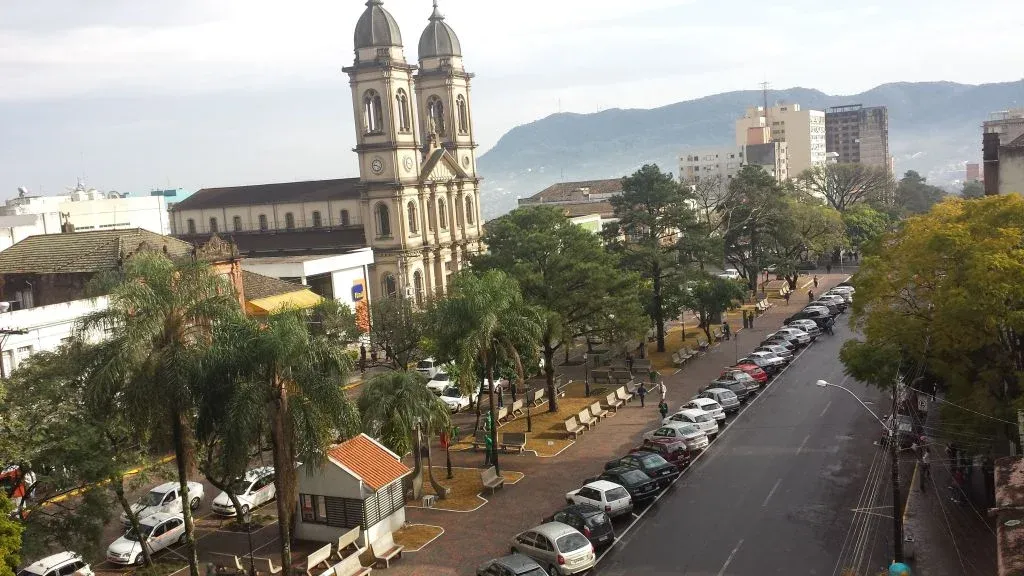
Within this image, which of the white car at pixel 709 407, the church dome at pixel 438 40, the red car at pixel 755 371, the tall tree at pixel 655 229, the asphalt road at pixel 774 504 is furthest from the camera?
the church dome at pixel 438 40

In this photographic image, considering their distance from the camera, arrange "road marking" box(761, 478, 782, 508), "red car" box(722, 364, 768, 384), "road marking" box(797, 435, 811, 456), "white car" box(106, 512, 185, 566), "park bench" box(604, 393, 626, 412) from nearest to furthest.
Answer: "white car" box(106, 512, 185, 566)
"road marking" box(761, 478, 782, 508)
"road marking" box(797, 435, 811, 456)
"park bench" box(604, 393, 626, 412)
"red car" box(722, 364, 768, 384)

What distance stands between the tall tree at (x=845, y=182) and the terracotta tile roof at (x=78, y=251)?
3282 inches

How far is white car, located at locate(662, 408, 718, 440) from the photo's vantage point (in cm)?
3400

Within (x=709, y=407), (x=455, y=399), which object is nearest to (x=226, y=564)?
(x=455, y=399)

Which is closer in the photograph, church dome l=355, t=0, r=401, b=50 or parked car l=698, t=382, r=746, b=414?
parked car l=698, t=382, r=746, b=414

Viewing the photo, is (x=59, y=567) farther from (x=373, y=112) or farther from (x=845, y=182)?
(x=845, y=182)

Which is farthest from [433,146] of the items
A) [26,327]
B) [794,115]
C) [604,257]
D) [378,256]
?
[794,115]

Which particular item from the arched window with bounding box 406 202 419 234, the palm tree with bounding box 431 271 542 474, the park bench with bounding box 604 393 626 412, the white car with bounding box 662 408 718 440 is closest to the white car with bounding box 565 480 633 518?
the palm tree with bounding box 431 271 542 474

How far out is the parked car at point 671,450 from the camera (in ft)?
102

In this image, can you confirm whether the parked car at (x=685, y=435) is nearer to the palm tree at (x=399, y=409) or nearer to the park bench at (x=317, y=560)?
the palm tree at (x=399, y=409)

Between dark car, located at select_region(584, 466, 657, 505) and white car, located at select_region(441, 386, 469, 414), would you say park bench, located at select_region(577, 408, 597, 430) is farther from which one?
dark car, located at select_region(584, 466, 657, 505)

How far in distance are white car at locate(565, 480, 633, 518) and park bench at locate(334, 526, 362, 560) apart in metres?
6.61

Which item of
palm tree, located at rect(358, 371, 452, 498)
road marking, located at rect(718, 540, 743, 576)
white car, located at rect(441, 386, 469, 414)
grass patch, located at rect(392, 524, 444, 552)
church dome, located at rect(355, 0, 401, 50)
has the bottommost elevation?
road marking, located at rect(718, 540, 743, 576)

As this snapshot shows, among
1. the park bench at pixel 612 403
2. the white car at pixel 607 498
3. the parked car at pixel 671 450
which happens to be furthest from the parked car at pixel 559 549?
the park bench at pixel 612 403
